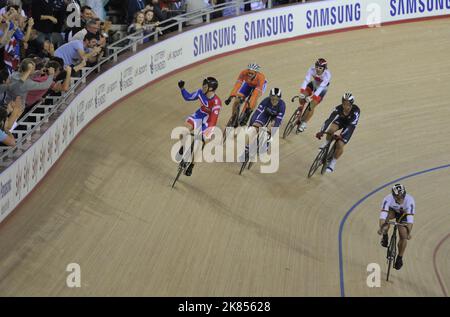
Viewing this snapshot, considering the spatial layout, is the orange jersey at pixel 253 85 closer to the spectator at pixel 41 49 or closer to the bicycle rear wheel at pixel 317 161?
the bicycle rear wheel at pixel 317 161

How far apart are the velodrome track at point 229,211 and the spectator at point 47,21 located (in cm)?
138

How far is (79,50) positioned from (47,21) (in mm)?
563

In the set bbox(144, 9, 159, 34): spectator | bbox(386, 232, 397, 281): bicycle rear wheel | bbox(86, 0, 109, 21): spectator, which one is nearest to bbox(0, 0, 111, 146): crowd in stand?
bbox(86, 0, 109, 21): spectator

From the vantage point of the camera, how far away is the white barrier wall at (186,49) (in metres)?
10.2

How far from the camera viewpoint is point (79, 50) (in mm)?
12000

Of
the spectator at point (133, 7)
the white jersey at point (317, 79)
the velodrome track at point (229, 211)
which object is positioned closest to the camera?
the velodrome track at point (229, 211)

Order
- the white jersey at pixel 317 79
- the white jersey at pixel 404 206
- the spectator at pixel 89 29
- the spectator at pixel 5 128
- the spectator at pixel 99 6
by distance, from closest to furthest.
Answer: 1. the spectator at pixel 5 128
2. the white jersey at pixel 404 206
3. the spectator at pixel 89 29
4. the white jersey at pixel 317 79
5. the spectator at pixel 99 6

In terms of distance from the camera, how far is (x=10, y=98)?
9.89m

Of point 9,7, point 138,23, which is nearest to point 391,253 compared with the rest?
point 9,7

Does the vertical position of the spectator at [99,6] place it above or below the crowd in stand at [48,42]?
above

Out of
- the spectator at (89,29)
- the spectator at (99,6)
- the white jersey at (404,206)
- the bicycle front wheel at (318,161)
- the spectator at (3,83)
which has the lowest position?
the white jersey at (404,206)

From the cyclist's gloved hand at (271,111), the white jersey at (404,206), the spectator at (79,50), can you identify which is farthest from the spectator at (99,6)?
the white jersey at (404,206)

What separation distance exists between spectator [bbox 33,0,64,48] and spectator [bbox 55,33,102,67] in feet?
0.84
